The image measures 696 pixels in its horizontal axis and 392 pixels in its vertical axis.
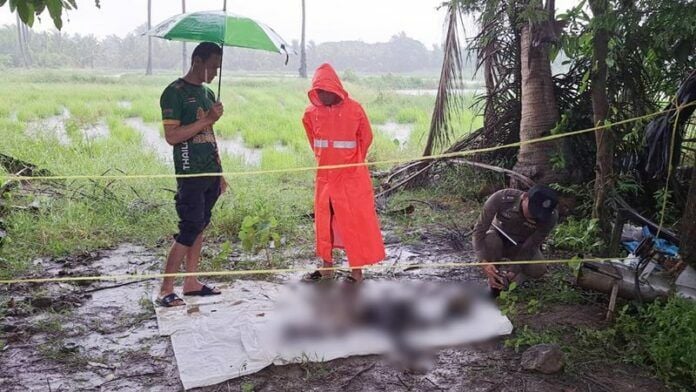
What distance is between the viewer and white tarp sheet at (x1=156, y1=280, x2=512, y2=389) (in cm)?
275

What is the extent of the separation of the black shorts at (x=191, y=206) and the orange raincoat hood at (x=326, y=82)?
0.83 m

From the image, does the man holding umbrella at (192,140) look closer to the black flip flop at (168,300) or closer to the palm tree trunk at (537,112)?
the black flip flop at (168,300)

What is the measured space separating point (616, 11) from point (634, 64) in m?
1.88

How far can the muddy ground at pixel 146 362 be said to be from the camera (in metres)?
2.63

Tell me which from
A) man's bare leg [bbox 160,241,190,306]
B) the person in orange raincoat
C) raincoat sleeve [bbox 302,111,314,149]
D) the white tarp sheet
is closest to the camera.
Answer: the white tarp sheet

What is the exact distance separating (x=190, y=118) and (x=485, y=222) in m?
1.84

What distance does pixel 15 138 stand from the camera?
868 cm

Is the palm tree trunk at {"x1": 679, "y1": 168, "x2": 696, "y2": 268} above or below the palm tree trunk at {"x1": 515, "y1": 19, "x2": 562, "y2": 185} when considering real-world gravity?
below

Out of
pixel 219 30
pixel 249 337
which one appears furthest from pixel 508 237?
pixel 219 30

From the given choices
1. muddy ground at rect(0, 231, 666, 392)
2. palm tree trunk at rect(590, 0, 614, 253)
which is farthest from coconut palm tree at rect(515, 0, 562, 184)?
muddy ground at rect(0, 231, 666, 392)

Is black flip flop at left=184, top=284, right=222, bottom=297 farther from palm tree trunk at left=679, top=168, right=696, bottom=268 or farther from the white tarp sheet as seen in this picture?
palm tree trunk at left=679, top=168, right=696, bottom=268

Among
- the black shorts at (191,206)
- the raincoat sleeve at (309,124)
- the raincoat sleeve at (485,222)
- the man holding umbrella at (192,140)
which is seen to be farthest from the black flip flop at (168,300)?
the raincoat sleeve at (485,222)

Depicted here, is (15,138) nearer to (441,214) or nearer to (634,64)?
(441,214)

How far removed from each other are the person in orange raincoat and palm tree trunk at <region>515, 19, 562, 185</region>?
7.06 feet
